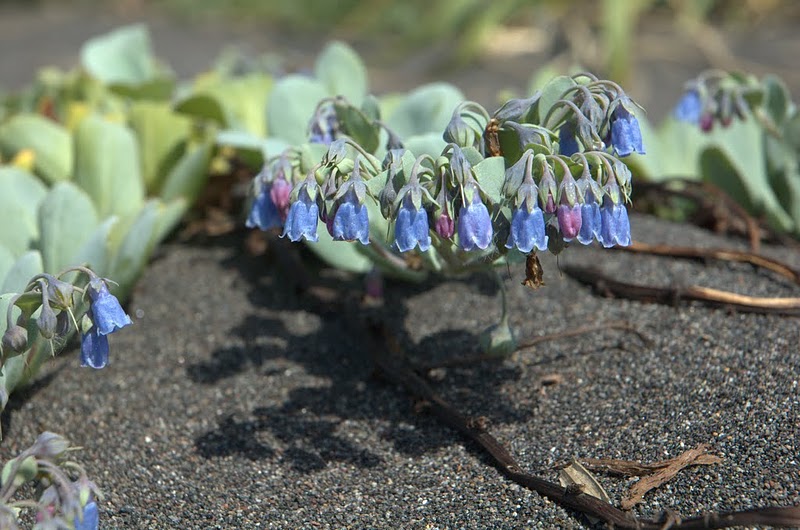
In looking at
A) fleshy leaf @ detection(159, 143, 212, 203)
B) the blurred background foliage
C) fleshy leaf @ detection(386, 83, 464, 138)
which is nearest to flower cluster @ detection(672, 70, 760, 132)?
fleshy leaf @ detection(386, 83, 464, 138)

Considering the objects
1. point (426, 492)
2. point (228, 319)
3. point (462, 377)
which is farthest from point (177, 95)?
point (426, 492)

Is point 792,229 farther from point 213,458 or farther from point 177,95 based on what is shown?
point 177,95

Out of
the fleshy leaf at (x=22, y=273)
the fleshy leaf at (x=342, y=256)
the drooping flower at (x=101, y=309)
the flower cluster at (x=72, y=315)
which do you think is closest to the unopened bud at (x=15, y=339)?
the flower cluster at (x=72, y=315)

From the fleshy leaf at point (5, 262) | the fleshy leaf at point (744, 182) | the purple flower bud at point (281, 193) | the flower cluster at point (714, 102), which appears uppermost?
the flower cluster at point (714, 102)

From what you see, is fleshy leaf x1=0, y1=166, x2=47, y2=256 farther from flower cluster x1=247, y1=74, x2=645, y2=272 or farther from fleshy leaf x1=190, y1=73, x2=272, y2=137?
flower cluster x1=247, y1=74, x2=645, y2=272

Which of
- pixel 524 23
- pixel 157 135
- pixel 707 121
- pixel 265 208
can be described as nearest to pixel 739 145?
pixel 707 121

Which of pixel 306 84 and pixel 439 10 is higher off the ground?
pixel 439 10

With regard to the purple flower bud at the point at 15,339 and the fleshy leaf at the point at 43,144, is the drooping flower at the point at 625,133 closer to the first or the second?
the purple flower bud at the point at 15,339
